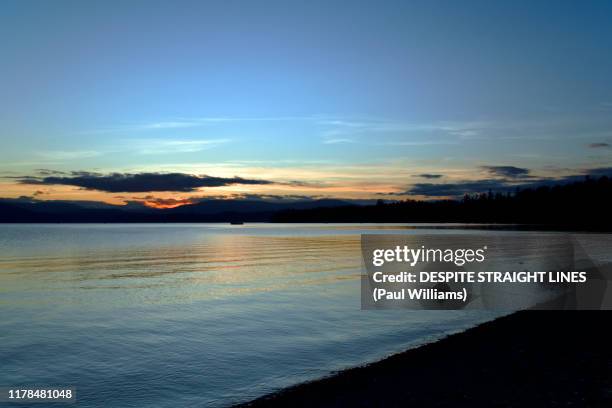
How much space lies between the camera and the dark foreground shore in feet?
38.5

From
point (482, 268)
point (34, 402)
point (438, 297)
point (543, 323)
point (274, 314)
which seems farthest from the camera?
point (482, 268)

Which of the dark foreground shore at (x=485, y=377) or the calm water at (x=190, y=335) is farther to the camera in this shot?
the calm water at (x=190, y=335)

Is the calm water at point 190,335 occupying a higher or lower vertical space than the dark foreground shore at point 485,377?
lower

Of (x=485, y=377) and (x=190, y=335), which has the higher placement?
(x=485, y=377)

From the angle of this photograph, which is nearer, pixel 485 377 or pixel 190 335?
pixel 485 377

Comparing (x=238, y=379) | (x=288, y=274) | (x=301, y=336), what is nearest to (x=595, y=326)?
(x=301, y=336)

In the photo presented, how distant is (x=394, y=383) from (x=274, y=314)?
652 inches

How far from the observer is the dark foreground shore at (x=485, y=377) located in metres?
11.8

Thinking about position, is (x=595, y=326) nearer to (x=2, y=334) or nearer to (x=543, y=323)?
(x=543, y=323)

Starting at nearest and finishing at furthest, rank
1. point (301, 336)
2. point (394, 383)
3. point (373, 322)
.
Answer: point (394, 383) < point (301, 336) < point (373, 322)

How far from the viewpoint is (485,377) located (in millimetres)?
13555

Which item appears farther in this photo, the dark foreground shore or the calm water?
the calm water

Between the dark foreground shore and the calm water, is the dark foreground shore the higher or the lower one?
the higher one

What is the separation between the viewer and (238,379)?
1672cm
